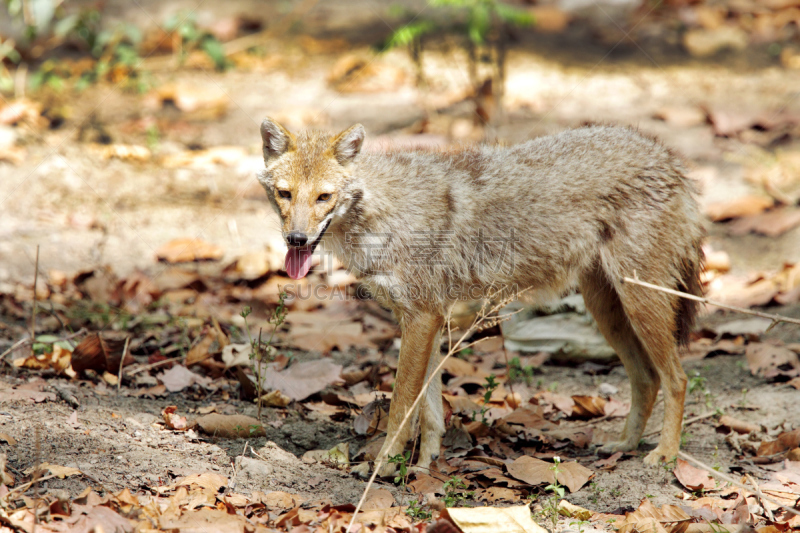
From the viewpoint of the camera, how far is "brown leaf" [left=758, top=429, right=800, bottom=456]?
4868 millimetres

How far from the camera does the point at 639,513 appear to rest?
404 cm

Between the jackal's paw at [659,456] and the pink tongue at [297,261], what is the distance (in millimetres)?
2807

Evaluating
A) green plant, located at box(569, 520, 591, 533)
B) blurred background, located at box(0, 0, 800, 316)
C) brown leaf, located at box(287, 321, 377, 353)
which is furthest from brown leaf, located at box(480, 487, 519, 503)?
blurred background, located at box(0, 0, 800, 316)

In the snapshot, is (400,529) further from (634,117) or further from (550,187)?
(634,117)

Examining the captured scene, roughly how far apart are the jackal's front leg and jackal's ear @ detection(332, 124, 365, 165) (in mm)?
1222

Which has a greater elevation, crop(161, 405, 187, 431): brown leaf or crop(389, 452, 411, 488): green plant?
crop(161, 405, 187, 431): brown leaf

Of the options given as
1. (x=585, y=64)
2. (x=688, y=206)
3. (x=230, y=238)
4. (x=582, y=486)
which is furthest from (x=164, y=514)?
(x=585, y=64)

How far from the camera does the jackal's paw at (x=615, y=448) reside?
5.25m

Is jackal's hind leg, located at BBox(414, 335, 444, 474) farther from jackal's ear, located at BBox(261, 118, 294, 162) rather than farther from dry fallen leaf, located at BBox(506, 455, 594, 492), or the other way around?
jackal's ear, located at BBox(261, 118, 294, 162)

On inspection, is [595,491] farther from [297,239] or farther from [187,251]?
[187,251]

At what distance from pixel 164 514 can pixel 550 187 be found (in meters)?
3.40

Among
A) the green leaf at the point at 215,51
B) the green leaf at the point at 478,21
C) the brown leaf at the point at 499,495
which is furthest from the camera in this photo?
the green leaf at the point at 215,51

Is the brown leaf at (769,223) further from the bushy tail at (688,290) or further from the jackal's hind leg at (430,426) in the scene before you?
the jackal's hind leg at (430,426)

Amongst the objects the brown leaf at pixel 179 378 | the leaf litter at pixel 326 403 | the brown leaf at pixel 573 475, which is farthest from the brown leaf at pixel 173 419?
the brown leaf at pixel 573 475
